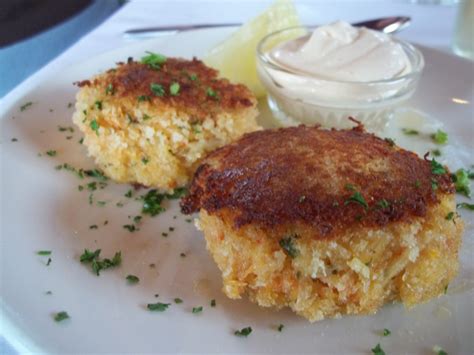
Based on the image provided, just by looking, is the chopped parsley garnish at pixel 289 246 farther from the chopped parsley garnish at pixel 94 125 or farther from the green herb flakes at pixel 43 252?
the chopped parsley garnish at pixel 94 125

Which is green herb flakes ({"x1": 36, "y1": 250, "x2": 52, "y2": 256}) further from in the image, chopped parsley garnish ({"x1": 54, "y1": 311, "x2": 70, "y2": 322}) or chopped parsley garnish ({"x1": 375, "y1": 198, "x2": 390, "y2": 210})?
chopped parsley garnish ({"x1": 375, "y1": 198, "x2": 390, "y2": 210})

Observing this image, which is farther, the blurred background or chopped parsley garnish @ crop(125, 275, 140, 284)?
the blurred background

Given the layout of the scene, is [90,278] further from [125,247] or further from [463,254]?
[463,254]

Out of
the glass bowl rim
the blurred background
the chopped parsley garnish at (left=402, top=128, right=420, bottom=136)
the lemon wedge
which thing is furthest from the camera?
the blurred background

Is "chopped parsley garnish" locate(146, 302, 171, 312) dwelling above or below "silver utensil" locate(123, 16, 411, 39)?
above

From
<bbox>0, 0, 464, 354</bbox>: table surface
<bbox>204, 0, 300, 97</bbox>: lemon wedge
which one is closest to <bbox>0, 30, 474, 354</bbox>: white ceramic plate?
<bbox>204, 0, 300, 97</bbox>: lemon wedge

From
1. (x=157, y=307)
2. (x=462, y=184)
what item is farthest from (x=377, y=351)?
(x=462, y=184)

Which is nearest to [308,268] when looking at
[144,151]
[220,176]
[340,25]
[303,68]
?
[220,176]
